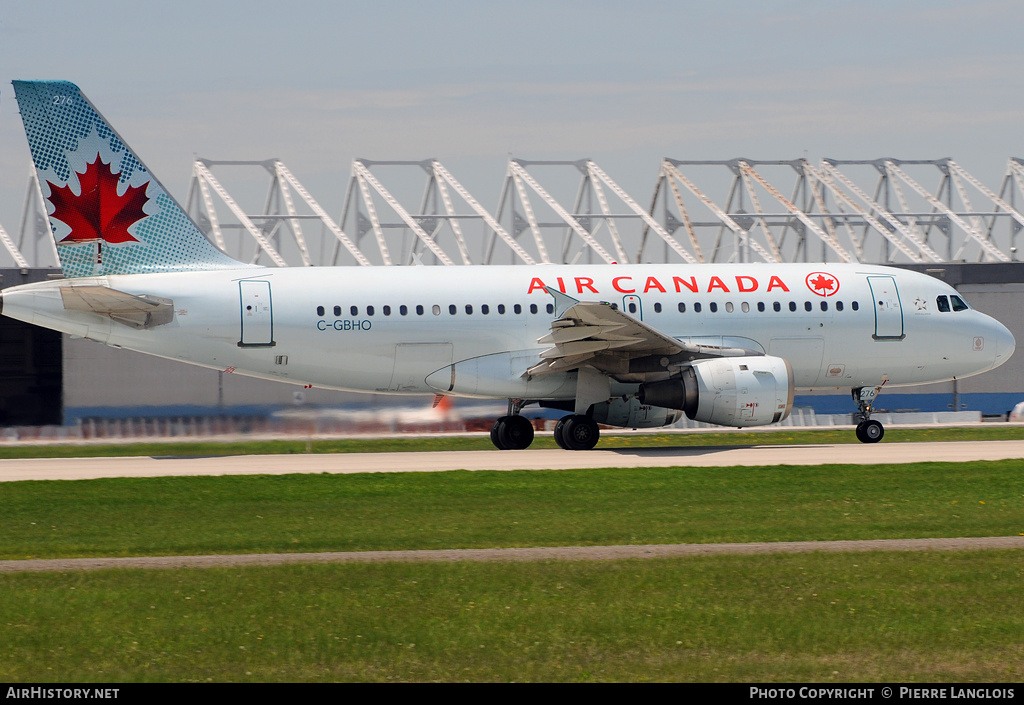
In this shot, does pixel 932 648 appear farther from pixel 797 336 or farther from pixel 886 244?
pixel 886 244

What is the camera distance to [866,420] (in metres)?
32.3

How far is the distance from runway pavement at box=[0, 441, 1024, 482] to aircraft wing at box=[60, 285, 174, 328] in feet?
10.7

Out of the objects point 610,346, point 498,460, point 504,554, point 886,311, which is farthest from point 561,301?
point 504,554

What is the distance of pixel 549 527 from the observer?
17.5 m

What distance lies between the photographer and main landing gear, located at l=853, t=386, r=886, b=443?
31953 mm

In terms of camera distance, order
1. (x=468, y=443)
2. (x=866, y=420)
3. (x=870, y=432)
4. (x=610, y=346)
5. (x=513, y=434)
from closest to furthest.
Answer: (x=610, y=346)
(x=513, y=434)
(x=870, y=432)
(x=866, y=420)
(x=468, y=443)

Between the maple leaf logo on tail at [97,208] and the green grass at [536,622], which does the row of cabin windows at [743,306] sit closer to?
the maple leaf logo on tail at [97,208]

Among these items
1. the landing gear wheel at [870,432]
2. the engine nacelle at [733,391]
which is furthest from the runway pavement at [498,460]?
the landing gear wheel at [870,432]

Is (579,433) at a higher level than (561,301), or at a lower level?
lower

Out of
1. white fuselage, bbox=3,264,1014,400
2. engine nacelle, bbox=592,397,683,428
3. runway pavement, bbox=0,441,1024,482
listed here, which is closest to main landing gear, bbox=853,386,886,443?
white fuselage, bbox=3,264,1014,400

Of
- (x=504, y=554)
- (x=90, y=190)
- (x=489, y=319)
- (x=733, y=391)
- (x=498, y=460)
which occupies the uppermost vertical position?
(x=90, y=190)

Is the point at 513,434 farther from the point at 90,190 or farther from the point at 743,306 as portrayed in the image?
the point at 90,190

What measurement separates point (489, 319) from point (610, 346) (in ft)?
10.5
